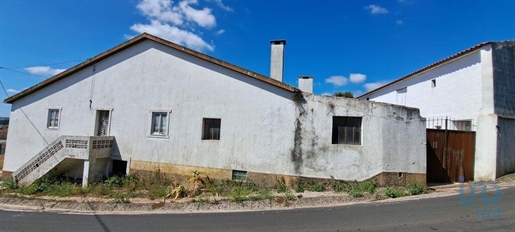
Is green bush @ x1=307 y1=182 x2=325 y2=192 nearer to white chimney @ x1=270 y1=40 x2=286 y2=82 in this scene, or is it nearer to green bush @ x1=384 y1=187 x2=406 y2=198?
green bush @ x1=384 y1=187 x2=406 y2=198

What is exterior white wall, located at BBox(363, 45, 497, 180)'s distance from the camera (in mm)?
10414

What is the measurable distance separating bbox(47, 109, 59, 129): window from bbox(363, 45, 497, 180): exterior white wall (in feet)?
62.7

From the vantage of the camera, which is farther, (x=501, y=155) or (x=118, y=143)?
(x=118, y=143)

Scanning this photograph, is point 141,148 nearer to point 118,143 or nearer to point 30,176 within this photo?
point 118,143

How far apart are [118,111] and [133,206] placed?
557cm

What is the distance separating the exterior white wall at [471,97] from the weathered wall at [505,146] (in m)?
0.36

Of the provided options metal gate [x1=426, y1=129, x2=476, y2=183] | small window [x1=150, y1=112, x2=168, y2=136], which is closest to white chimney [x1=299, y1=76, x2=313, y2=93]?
metal gate [x1=426, y1=129, x2=476, y2=183]

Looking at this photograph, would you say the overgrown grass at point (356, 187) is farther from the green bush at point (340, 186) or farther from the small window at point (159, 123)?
the small window at point (159, 123)

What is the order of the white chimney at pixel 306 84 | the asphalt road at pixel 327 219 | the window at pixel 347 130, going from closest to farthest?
the asphalt road at pixel 327 219
the window at pixel 347 130
the white chimney at pixel 306 84

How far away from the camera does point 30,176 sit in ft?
39.1

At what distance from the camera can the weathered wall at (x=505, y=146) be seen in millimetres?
10422

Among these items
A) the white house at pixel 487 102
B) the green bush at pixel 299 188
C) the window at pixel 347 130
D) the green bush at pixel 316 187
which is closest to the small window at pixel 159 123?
the green bush at pixel 299 188

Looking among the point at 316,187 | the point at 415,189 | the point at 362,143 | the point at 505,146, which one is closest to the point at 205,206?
the point at 316,187

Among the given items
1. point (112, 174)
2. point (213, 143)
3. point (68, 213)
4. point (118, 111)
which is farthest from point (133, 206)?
point (118, 111)
